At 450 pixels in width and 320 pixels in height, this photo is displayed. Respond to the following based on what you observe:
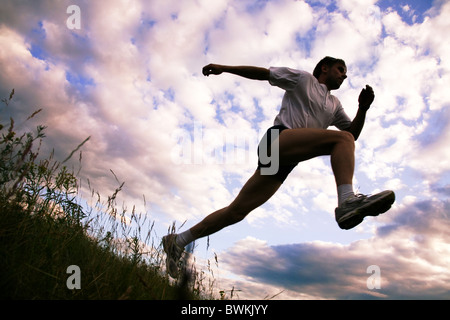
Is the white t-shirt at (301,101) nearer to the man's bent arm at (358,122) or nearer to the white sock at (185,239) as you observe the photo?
the man's bent arm at (358,122)

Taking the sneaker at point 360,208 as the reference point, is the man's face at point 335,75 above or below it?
above

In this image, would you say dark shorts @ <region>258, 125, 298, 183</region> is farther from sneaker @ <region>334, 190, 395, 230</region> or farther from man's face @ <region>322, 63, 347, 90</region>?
man's face @ <region>322, 63, 347, 90</region>

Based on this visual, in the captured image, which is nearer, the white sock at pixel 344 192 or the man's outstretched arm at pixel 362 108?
the white sock at pixel 344 192

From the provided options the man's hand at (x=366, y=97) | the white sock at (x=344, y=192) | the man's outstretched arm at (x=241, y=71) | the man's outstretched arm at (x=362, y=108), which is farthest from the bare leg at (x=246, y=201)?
the man's hand at (x=366, y=97)

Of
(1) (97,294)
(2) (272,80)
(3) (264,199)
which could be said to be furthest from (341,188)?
(1) (97,294)

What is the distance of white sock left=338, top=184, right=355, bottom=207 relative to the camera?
2.81 meters

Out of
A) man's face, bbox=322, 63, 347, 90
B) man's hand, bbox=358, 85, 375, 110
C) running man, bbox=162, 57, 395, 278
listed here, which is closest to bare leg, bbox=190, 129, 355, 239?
running man, bbox=162, 57, 395, 278

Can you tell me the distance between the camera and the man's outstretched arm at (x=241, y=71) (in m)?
3.65

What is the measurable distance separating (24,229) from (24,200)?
0.61 m

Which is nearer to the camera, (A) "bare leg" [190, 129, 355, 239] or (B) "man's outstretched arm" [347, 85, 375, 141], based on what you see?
(A) "bare leg" [190, 129, 355, 239]

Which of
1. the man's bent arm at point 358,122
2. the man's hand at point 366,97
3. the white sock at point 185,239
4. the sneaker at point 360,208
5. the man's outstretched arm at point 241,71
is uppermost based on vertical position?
the man's outstretched arm at point 241,71

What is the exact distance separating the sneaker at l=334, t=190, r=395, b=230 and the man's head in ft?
5.84
